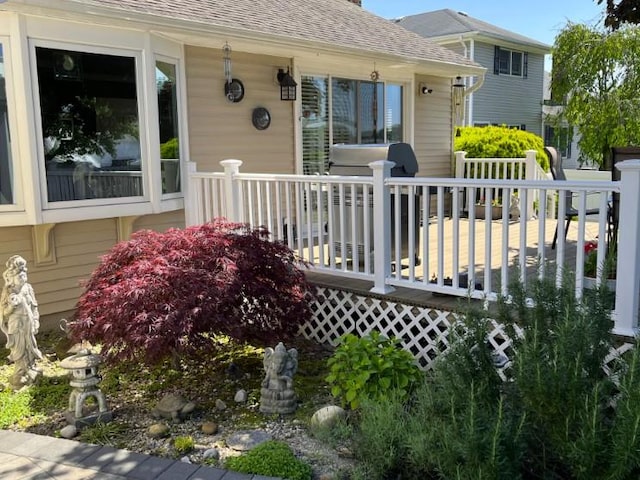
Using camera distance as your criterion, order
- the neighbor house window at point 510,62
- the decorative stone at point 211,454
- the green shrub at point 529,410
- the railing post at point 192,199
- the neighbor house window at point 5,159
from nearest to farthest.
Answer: the green shrub at point 529,410, the decorative stone at point 211,454, the neighbor house window at point 5,159, the railing post at point 192,199, the neighbor house window at point 510,62

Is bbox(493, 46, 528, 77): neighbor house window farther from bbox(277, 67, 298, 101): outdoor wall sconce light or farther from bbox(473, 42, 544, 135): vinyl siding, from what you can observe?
bbox(277, 67, 298, 101): outdoor wall sconce light

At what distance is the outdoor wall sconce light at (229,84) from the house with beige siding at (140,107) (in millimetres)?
14

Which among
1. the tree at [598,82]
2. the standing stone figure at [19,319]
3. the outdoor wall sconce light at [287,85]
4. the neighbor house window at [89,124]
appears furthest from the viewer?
the tree at [598,82]

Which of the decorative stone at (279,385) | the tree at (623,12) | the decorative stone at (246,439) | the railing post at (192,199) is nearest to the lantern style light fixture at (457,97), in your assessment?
the tree at (623,12)

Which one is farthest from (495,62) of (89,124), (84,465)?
(84,465)

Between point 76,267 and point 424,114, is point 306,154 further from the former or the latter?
point 76,267

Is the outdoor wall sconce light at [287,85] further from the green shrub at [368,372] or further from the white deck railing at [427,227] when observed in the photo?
the green shrub at [368,372]

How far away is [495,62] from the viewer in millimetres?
20891

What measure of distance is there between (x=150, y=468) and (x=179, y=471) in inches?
6.5

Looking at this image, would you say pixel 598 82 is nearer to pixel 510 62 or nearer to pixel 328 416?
pixel 328 416

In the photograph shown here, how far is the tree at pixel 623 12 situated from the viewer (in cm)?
499

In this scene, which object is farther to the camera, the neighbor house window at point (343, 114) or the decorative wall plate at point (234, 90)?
the neighbor house window at point (343, 114)

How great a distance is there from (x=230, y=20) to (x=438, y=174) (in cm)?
524

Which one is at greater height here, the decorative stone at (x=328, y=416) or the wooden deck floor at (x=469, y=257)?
the wooden deck floor at (x=469, y=257)
